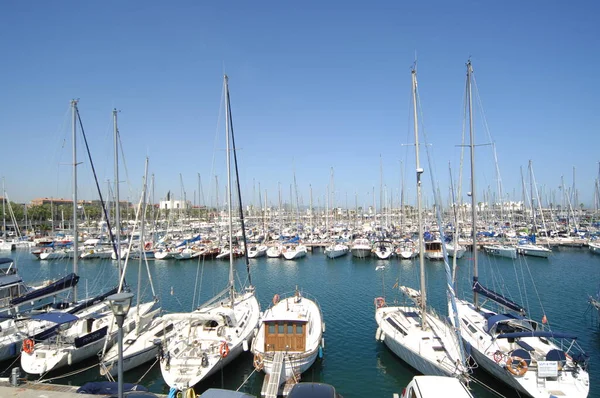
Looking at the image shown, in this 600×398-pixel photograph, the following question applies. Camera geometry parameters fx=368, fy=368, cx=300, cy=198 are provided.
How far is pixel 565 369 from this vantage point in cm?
1548

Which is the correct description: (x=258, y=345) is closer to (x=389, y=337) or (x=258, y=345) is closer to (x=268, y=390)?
(x=268, y=390)

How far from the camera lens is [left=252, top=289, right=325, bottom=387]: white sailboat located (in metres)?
16.9

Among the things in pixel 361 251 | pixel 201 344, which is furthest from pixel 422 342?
pixel 361 251

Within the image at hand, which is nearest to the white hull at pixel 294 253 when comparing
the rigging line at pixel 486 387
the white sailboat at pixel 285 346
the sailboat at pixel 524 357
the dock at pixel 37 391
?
the white sailboat at pixel 285 346

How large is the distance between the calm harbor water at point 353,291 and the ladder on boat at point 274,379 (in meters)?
2.35

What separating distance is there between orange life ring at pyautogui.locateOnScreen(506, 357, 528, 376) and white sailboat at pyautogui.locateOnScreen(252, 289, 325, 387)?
28.2ft

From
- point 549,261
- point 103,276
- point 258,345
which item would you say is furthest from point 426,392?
point 549,261

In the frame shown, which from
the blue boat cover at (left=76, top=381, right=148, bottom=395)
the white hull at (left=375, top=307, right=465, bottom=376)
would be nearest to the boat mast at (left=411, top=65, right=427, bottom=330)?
the white hull at (left=375, top=307, right=465, bottom=376)

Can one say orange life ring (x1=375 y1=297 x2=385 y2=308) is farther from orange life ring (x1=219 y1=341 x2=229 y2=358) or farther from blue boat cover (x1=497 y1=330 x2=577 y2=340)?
orange life ring (x1=219 y1=341 x2=229 y2=358)

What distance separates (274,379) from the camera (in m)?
15.8

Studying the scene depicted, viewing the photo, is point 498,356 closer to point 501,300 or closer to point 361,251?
point 501,300

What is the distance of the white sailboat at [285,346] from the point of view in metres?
16.9

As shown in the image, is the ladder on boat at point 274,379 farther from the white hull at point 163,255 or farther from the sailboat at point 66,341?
the white hull at point 163,255

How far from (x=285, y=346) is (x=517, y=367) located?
34.0 ft
